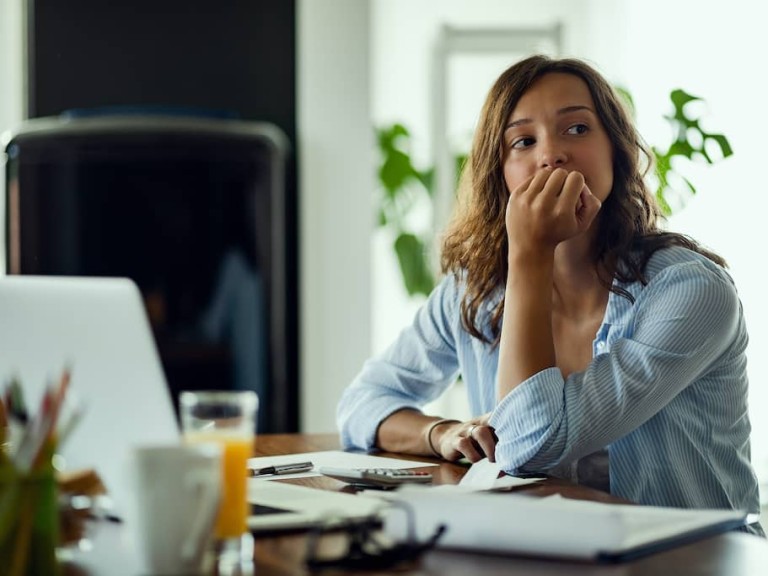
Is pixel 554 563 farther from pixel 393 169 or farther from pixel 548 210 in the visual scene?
pixel 393 169

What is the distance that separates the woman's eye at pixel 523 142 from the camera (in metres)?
1.81

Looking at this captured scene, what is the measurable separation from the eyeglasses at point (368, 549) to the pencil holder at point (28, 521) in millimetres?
211

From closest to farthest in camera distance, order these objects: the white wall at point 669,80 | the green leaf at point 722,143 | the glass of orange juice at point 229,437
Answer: the glass of orange juice at point 229,437 < the green leaf at point 722,143 < the white wall at point 669,80

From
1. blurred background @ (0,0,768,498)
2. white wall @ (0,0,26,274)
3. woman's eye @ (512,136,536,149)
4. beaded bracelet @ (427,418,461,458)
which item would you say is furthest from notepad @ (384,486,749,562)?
white wall @ (0,0,26,274)

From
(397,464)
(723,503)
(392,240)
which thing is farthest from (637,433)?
(392,240)

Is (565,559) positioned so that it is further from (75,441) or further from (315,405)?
(315,405)

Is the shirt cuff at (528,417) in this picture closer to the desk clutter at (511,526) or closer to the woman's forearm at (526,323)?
the woman's forearm at (526,323)

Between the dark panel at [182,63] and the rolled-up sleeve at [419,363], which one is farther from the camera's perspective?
the dark panel at [182,63]

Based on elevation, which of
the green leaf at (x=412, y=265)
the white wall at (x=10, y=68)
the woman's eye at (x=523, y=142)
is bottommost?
the green leaf at (x=412, y=265)

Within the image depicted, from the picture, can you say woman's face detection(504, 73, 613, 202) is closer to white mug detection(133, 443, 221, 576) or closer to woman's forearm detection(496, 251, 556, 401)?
woman's forearm detection(496, 251, 556, 401)

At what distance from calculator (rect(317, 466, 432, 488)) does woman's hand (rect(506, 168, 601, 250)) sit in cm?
41

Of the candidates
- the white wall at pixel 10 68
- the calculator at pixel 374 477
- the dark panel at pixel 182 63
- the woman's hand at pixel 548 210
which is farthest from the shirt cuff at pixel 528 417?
the white wall at pixel 10 68

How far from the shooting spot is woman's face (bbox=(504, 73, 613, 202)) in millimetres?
1759

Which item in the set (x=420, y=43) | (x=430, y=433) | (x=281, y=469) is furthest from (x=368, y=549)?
(x=420, y=43)
